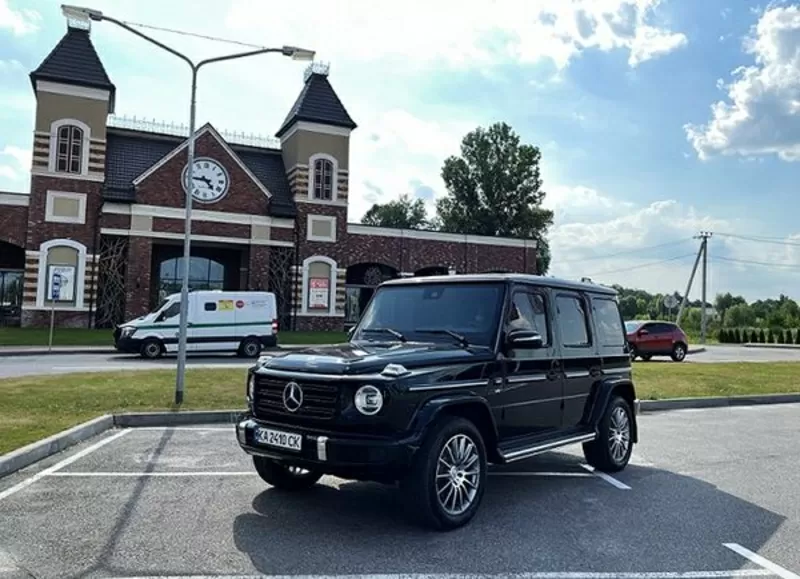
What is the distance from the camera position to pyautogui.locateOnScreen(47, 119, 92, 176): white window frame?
104ft

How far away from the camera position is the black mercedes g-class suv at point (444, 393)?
16.1 feet

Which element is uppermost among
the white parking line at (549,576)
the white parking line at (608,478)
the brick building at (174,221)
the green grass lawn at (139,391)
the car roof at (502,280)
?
the brick building at (174,221)

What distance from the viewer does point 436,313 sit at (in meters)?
6.23

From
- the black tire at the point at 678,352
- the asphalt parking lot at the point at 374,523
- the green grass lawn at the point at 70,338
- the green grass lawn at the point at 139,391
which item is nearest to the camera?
the asphalt parking lot at the point at 374,523

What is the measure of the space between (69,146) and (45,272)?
20.2 feet

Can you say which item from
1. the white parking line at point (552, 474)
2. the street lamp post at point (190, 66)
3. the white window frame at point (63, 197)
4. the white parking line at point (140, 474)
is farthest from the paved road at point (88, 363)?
the white window frame at point (63, 197)

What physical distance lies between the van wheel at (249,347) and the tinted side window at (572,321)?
57.0 feet

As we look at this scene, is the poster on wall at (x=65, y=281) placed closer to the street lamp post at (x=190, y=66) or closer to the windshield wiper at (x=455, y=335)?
the street lamp post at (x=190, y=66)

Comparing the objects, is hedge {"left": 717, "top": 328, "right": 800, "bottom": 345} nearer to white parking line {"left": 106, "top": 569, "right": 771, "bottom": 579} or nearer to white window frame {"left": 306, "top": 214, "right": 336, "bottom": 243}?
white window frame {"left": 306, "top": 214, "right": 336, "bottom": 243}

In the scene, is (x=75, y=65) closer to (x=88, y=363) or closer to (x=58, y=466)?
(x=88, y=363)

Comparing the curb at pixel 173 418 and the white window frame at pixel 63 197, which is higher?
the white window frame at pixel 63 197

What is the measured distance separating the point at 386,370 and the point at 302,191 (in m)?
33.2

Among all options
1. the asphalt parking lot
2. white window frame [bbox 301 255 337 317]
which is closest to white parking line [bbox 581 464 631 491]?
the asphalt parking lot

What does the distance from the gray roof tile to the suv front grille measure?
29.7 m
